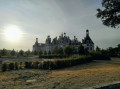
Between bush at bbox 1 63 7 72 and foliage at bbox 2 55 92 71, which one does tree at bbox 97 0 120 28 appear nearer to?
foliage at bbox 2 55 92 71

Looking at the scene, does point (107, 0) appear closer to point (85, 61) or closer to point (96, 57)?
point (85, 61)

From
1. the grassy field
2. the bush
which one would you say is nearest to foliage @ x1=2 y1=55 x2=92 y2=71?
the bush

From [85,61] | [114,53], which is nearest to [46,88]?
[85,61]

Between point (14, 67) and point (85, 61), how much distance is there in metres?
15.2

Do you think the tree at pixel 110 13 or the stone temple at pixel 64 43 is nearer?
the tree at pixel 110 13

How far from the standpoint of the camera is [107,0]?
1528 centimetres

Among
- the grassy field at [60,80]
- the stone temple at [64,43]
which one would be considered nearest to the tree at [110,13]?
the grassy field at [60,80]

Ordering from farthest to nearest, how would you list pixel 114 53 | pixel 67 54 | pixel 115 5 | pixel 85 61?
pixel 114 53 → pixel 67 54 → pixel 85 61 → pixel 115 5

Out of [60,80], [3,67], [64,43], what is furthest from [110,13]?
[64,43]

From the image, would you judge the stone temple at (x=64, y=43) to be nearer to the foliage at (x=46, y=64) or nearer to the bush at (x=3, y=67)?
the foliage at (x=46, y=64)

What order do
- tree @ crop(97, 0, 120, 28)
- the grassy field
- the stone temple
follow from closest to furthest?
the grassy field < tree @ crop(97, 0, 120, 28) < the stone temple

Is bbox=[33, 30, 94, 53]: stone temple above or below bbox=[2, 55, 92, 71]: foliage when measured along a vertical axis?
above

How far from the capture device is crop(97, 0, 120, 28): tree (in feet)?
47.7

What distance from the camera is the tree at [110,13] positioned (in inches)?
572
